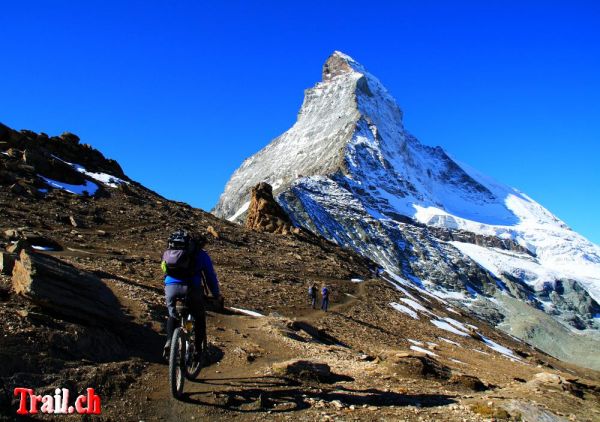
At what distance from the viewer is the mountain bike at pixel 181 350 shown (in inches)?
359

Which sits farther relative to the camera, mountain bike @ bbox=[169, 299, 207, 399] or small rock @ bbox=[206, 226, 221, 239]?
small rock @ bbox=[206, 226, 221, 239]

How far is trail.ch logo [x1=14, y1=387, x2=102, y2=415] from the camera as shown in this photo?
7977mm

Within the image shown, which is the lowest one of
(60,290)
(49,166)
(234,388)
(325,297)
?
(234,388)

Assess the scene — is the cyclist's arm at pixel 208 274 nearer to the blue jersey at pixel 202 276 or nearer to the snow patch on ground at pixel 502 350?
the blue jersey at pixel 202 276

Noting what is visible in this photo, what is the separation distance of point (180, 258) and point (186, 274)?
1.18ft

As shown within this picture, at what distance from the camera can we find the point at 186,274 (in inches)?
373

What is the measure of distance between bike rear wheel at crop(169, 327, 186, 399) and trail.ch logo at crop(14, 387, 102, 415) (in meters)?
1.31

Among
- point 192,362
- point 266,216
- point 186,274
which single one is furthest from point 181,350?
point 266,216

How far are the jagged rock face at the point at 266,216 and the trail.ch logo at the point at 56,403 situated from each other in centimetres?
5670

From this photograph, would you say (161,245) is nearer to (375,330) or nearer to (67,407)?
(375,330)

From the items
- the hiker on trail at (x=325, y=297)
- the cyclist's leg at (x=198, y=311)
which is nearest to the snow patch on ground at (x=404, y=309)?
the hiker on trail at (x=325, y=297)

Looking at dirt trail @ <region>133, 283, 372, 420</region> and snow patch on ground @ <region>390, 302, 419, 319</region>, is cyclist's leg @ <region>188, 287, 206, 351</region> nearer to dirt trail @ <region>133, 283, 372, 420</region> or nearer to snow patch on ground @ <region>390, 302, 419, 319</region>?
dirt trail @ <region>133, 283, 372, 420</region>

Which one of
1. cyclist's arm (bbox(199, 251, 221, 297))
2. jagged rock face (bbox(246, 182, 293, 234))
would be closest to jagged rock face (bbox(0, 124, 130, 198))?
jagged rock face (bbox(246, 182, 293, 234))

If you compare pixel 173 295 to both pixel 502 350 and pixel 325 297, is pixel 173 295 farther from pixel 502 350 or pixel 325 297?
pixel 502 350
